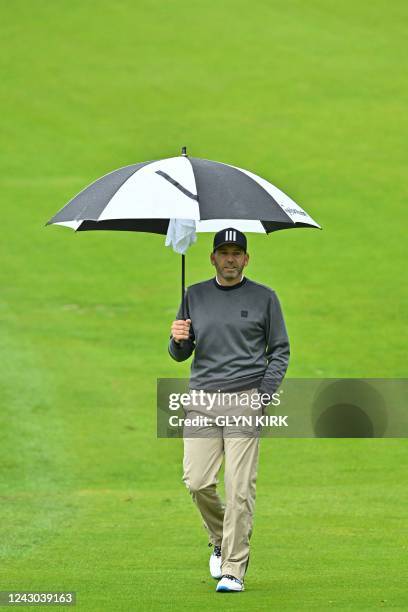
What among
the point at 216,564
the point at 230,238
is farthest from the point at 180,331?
the point at 216,564

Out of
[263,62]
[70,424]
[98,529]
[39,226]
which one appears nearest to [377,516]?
[98,529]

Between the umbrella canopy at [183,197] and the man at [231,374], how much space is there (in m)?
0.23

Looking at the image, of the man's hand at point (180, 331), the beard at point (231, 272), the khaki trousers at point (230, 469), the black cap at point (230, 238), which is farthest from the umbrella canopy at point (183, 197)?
the khaki trousers at point (230, 469)

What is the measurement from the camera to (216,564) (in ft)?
27.9

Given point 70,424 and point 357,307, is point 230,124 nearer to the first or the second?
point 357,307

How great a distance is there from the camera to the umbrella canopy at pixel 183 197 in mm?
7961

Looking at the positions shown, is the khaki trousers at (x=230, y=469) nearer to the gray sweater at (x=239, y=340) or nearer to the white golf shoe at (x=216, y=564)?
the gray sweater at (x=239, y=340)

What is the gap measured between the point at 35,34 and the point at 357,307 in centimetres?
2449

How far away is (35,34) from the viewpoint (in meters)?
45.8

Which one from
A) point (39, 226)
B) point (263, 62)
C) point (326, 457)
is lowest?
point (326, 457)

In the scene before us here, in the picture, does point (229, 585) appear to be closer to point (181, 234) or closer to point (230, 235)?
point (230, 235)

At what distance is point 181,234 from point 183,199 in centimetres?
64

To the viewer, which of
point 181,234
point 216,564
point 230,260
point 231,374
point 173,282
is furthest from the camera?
point 173,282

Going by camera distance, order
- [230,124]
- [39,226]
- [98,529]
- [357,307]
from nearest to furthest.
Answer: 1. [98,529]
2. [357,307]
3. [39,226]
4. [230,124]
